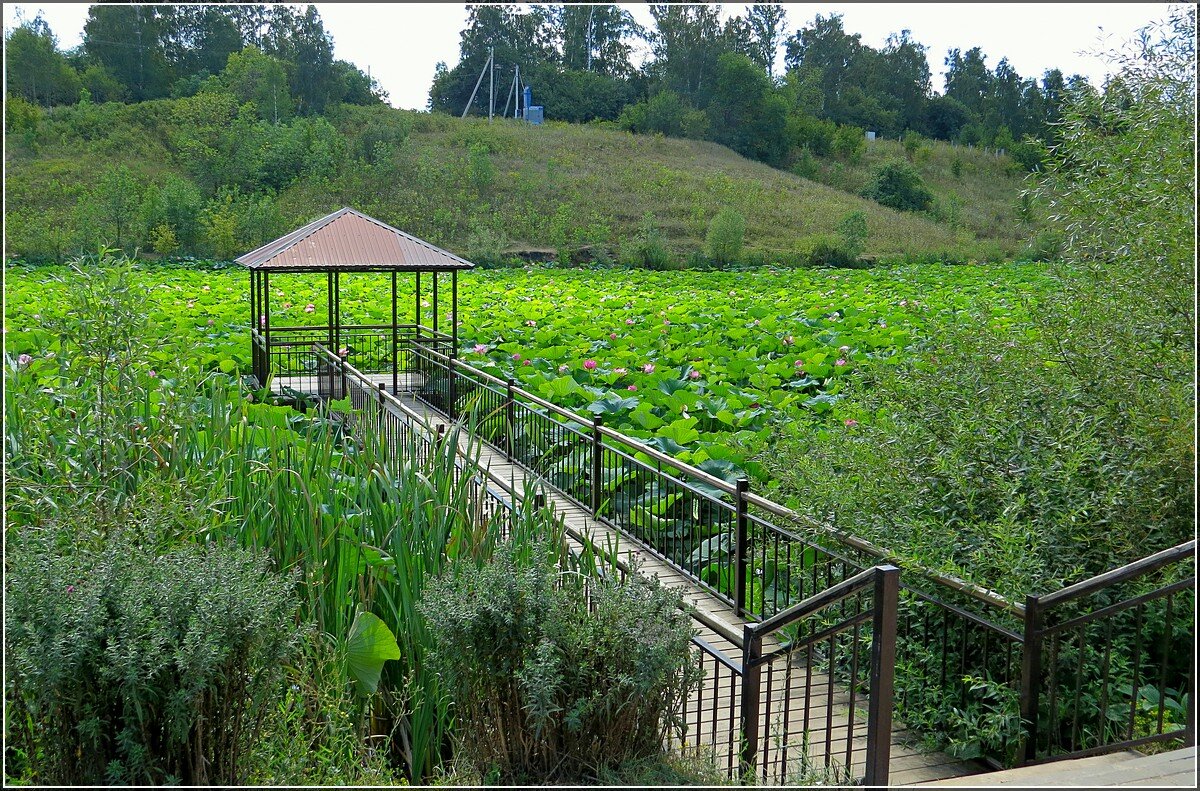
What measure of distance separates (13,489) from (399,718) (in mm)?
2166

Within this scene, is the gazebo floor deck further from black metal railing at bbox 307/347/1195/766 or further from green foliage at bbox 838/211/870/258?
green foliage at bbox 838/211/870/258

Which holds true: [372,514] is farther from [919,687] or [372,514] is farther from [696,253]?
[696,253]

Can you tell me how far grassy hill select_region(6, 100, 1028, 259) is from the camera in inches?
→ 1359

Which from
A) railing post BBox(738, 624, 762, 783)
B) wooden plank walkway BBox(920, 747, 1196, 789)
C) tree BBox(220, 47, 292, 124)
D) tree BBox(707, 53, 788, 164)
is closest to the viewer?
wooden plank walkway BBox(920, 747, 1196, 789)

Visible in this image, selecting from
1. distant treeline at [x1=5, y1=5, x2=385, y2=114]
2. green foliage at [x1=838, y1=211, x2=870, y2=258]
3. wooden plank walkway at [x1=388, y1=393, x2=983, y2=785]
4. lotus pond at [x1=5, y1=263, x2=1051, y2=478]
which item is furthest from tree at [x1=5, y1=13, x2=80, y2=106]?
wooden plank walkway at [x1=388, y1=393, x2=983, y2=785]

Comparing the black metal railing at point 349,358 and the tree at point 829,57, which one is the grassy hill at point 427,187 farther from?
the black metal railing at point 349,358

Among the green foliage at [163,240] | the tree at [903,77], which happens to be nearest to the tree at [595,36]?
the tree at [903,77]

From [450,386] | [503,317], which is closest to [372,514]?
[450,386]

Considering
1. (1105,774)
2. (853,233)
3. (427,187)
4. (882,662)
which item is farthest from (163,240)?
(1105,774)

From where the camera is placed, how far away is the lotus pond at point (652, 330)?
31.8ft

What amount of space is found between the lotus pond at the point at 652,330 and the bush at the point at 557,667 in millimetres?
2481

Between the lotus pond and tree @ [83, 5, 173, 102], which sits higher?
tree @ [83, 5, 173, 102]

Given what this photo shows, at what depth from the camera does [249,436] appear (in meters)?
5.49

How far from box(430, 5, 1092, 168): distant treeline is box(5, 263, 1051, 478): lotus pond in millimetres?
28344
